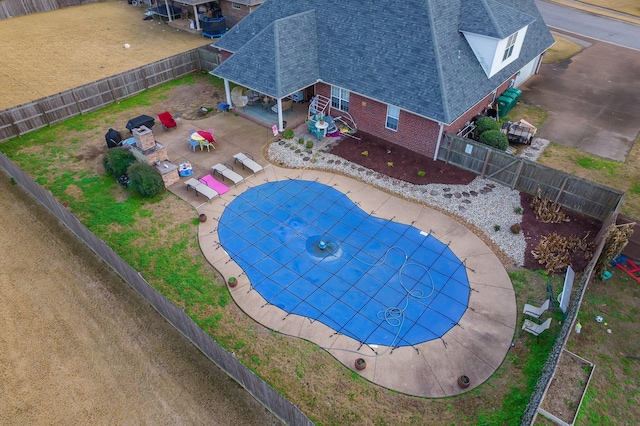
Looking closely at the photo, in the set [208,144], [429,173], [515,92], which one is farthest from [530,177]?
[208,144]

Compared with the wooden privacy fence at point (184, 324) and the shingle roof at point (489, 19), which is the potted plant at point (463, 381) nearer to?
the wooden privacy fence at point (184, 324)

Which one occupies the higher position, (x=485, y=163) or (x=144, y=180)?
(x=485, y=163)

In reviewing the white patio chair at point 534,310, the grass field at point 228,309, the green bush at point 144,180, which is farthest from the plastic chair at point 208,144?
the white patio chair at point 534,310

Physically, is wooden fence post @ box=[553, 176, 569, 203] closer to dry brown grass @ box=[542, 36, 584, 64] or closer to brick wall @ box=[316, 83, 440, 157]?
brick wall @ box=[316, 83, 440, 157]

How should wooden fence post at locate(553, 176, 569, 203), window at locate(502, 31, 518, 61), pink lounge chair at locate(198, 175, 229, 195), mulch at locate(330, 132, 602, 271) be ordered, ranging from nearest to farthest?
mulch at locate(330, 132, 602, 271)
wooden fence post at locate(553, 176, 569, 203)
pink lounge chair at locate(198, 175, 229, 195)
window at locate(502, 31, 518, 61)

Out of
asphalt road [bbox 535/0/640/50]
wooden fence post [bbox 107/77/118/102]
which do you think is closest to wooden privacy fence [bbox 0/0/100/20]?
wooden fence post [bbox 107/77/118/102]

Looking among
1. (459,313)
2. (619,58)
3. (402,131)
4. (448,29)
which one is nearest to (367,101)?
(402,131)

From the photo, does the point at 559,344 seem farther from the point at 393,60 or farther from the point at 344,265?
the point at 393,60
